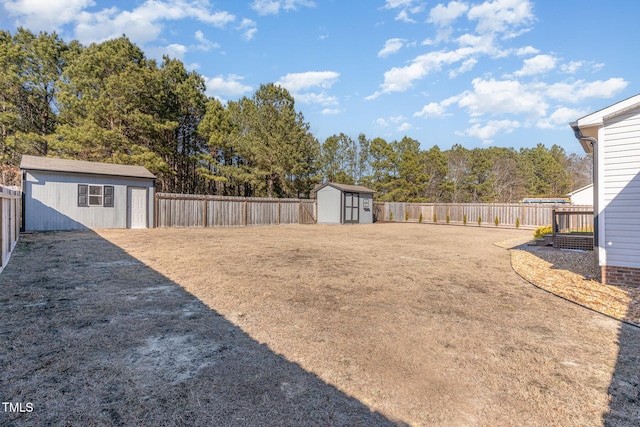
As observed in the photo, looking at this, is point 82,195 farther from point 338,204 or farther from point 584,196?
point 584,196

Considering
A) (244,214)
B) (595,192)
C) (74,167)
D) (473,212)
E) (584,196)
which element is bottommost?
(244,214)

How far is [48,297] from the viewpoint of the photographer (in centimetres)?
428

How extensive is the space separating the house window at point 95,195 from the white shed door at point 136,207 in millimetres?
727

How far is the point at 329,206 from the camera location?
2269 cm

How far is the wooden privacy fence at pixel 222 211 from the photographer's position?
1538 centimetres

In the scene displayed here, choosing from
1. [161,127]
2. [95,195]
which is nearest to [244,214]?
[95,195]

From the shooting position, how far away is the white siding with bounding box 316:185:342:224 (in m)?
22.4

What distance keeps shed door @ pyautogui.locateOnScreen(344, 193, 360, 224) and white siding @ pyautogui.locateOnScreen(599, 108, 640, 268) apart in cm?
1734

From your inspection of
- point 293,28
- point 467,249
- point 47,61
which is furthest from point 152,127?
point 467,249

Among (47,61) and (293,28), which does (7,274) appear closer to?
(293,28)

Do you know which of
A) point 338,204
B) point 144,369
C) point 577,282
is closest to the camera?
point 144,369

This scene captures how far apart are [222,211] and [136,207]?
414cm

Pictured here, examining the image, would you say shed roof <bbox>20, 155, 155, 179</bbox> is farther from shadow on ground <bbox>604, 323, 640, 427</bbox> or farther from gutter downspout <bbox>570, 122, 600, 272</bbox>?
shadow on ground <bbox>604, 323, 640, 427</bbox>

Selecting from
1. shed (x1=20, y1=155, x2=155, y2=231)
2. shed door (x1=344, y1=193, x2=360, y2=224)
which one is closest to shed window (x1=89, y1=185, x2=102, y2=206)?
shed (x1=20, y1=155, x2=155, y2=231)
